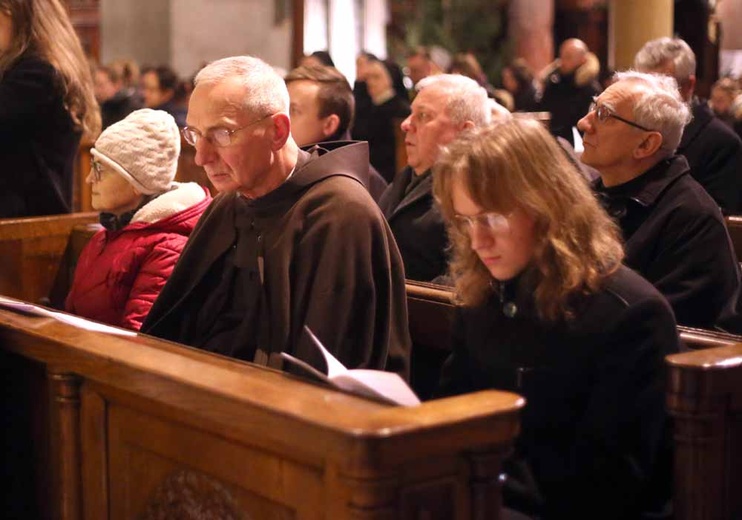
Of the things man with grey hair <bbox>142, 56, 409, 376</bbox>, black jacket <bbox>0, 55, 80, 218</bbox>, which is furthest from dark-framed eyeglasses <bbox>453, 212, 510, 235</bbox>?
black jacket <bbox>0, 55, 80, 218</bbox>

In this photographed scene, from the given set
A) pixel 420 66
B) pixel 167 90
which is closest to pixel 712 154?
pixel 167 90

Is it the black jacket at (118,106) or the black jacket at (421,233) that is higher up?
the black jacket at (421,233)

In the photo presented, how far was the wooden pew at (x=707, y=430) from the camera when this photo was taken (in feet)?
8.27

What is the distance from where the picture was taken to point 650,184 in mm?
4043

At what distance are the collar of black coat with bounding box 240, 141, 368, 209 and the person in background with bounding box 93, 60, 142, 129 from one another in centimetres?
773

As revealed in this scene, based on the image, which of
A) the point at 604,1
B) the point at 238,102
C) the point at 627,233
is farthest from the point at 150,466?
the point at 604,1

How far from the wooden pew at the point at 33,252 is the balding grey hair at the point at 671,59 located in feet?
9.75

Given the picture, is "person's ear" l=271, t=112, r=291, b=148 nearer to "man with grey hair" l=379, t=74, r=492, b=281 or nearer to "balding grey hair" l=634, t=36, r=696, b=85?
"man with grey hair" l=379, t=74, r=492, b=281

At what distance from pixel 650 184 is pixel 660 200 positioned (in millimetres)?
76

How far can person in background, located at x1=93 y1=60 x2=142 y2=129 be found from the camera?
11359 mm

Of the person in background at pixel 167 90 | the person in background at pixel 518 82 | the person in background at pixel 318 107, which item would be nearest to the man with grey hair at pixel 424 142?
the person in background at pixel 318 107

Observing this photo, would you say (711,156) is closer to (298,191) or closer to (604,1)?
(298,191)

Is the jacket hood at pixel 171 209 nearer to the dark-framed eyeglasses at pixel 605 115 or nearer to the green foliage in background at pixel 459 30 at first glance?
the dark-framed eyeglasses at pixel 605 115

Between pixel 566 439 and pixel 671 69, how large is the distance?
3.93m
